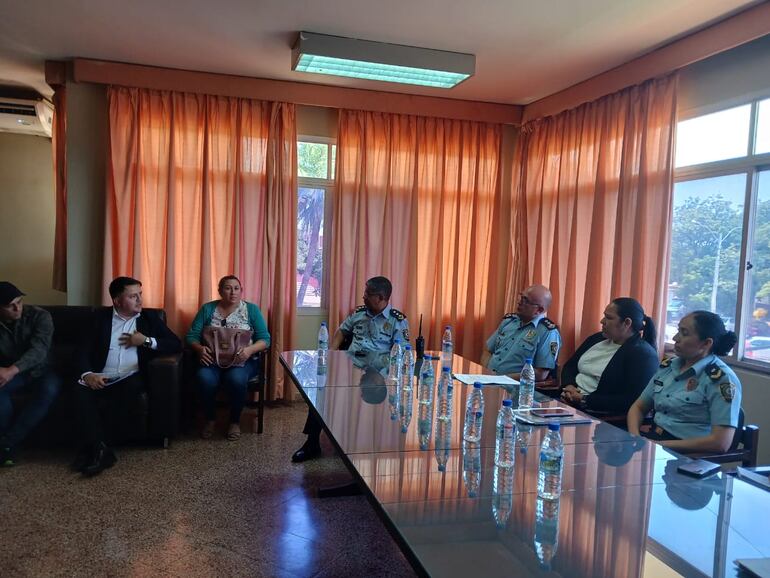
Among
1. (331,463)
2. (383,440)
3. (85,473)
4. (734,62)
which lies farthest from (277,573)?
(734,62)

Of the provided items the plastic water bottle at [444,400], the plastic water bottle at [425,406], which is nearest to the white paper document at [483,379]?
the plastic water bottle at [425,406]

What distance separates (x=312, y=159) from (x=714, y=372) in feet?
11.9

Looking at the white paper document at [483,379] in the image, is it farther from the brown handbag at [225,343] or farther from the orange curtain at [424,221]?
the orange curtain at [424,221]

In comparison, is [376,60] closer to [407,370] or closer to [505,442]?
[407,370]

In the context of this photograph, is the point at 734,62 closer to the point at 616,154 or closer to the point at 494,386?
the point at 616,154

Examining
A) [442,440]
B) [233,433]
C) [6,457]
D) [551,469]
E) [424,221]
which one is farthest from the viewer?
[424,221]

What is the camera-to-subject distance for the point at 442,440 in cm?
197

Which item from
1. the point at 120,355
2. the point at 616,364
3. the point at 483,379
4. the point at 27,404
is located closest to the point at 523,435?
the point at 483,379

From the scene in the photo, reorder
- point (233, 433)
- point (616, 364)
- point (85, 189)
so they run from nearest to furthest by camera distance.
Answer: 1. point (616, 364)
2. point (233, 433)
3. point (85, 189)

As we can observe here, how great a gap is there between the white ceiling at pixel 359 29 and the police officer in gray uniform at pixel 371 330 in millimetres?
1627

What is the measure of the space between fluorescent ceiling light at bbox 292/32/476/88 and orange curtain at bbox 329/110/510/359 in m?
0.89

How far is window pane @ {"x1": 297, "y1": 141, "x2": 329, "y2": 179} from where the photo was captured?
4.92 m

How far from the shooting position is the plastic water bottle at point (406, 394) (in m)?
2.19

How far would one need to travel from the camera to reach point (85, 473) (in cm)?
319
